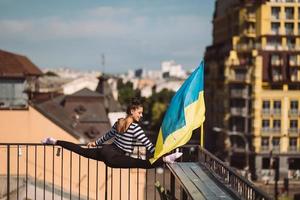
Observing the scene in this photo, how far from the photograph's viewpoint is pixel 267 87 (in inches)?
2104

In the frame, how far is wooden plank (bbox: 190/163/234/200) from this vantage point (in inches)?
229

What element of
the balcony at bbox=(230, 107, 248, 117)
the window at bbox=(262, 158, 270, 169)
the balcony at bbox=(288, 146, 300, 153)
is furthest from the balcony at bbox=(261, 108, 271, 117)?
the window at bbox=(262, 158, 270, 169)

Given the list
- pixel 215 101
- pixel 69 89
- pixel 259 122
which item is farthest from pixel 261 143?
pixel 69 89

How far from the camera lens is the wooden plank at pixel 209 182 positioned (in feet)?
19.1

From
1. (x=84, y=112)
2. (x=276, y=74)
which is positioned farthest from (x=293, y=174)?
(x=84, y=112)

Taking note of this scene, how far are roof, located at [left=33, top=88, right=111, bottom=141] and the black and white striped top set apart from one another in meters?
22.8

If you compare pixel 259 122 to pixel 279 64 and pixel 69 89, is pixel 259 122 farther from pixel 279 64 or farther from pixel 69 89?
pixel 69 89

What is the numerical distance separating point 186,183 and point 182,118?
808 millimetres

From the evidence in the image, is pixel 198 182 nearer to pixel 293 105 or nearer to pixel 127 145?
pixel 127 145

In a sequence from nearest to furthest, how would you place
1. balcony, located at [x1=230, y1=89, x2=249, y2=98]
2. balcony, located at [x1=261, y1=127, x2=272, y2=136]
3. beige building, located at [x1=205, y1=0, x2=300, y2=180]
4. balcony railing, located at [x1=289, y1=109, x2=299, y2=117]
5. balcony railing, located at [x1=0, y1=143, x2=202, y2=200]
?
balcony railing, located at [x1=0, y1=143, x2=202, y2=200] < beige building, located at [x1=205, y1=0, x2=300, y2=180] < balcony, located at [x1=261, y1=127, x2=272, y2=136] < balcony railing, located at [x1=289, y1=109, x2=299, y2=117] < balcony, located at [x1=230, y1=89, x2=249, y2=98]

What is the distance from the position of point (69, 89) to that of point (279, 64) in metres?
47.1

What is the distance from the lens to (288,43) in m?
53.0

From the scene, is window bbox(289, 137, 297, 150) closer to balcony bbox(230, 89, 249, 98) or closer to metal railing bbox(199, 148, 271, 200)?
balcony bbox(230, 89, 249, 98)

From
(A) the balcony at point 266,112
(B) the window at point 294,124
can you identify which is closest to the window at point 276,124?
(A) the balcony at point 266,112
